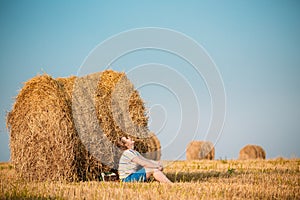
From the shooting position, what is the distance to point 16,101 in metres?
9.34

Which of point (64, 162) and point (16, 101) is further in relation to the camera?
point (16, 101)

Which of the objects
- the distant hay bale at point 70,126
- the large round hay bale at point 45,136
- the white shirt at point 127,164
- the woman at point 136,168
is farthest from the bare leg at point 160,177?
the large round hay bale at point 45,136

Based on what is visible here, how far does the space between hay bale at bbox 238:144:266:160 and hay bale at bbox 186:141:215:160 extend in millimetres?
2057

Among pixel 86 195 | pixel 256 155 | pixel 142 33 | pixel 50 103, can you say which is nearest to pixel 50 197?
pixel 86 195

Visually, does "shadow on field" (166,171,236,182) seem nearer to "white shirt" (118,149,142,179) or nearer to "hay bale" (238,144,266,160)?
"white shirt" (118,149,142,179)

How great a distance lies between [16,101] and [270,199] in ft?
21.0

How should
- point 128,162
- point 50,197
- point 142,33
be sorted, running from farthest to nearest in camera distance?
point 142,33 < point 128,162 < point 50,197

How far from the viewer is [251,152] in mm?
25469

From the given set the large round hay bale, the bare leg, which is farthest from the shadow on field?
the large round hay bale

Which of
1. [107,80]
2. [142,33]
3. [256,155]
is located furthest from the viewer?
[256,155]

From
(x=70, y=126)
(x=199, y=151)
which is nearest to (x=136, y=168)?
Result: (x=70, y=126)

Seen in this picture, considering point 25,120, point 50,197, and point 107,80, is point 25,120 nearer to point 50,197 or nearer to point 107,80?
point 107,80

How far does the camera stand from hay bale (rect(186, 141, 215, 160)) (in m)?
25.3

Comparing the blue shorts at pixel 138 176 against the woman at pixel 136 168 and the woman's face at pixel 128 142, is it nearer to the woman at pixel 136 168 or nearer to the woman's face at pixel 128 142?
the woman at pixel 136 168
